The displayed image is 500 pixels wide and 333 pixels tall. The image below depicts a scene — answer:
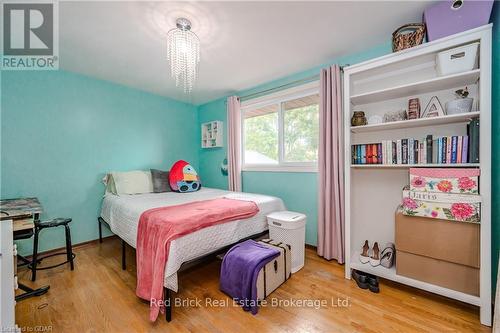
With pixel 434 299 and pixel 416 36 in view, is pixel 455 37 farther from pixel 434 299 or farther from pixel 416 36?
pixel 434 299

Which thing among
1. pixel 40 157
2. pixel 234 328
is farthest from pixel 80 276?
pixel 234 328

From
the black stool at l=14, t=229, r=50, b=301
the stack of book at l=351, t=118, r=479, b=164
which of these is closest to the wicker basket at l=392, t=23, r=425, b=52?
the stack of book at l=351, t=118, r=479, b=164

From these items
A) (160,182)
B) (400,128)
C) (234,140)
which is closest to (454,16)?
(400,128)

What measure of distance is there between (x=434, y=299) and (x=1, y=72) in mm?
4680

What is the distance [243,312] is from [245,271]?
0.91 ft

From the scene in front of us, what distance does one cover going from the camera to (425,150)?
5.42 feet

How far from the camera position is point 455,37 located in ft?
4.76

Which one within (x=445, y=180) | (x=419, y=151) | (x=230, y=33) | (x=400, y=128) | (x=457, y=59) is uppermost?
(x=230, y=33)

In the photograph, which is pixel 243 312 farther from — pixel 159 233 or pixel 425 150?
pixel 425 150

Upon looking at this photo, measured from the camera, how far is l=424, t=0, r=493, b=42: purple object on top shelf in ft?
4.73

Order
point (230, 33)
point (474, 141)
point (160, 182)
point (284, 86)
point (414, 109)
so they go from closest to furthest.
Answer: point (474, 141) → point (414, 109) → point (230, 33) → point (284, 86) → point (160, 182)

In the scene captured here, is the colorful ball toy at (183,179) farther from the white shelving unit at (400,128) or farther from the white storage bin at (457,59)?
the white storage bin at (457,59)

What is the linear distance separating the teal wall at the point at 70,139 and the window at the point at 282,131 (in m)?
1.64

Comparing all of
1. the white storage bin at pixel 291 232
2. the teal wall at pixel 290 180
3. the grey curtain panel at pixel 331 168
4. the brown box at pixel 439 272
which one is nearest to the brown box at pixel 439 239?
the brown box at pixel 439 272
